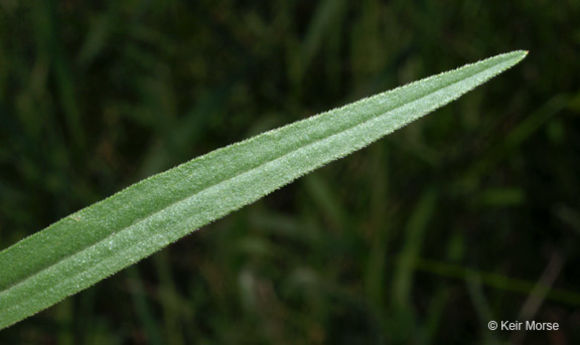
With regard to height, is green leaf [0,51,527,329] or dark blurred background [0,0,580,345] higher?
green leaf [0,51,527,329]

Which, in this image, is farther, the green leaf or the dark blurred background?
the dark blurred background

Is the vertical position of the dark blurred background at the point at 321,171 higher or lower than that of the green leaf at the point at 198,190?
lower

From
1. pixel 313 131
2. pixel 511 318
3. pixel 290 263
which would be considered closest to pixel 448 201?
pixel 511 318

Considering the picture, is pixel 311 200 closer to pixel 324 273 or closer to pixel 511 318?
pixel 324 273

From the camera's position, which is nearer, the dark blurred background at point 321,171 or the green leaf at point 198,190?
the green leaf at point 198,190

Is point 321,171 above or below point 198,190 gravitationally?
below

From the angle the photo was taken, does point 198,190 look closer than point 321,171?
Yes
